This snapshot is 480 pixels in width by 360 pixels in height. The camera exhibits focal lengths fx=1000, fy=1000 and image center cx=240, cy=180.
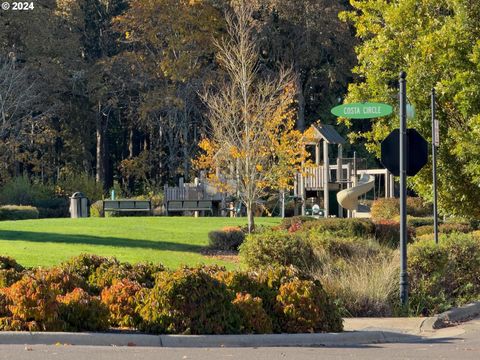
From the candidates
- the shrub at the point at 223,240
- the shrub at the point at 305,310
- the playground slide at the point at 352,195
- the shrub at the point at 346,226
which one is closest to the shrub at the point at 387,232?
the shrub at the point at 346,226

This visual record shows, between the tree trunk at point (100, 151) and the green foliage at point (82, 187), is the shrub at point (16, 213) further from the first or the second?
the tree trunk at point (100, 151)

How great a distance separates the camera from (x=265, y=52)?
193ft

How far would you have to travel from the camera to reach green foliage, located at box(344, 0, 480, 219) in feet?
74.5

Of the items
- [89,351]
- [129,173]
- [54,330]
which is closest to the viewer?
[89,351]

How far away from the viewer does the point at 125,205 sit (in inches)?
1678

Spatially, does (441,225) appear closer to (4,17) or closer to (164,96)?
(164,96)

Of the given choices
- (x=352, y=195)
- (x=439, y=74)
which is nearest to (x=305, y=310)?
(x=439, y=74)

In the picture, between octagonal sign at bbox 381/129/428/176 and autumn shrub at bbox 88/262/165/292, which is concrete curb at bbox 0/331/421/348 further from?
octagonal sign at bbox 381/129/428/176

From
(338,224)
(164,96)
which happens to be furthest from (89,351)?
(164,96)

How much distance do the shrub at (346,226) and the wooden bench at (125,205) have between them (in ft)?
57.0

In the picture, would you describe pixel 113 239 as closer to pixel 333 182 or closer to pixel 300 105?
pixel 333 182

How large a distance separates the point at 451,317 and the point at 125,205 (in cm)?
2847

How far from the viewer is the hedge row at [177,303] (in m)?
12.1

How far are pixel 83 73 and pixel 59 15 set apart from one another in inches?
155
